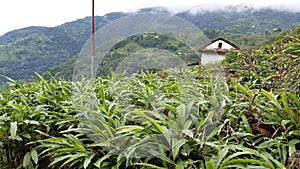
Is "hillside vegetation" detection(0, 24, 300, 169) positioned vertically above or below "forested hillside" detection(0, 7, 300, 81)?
above

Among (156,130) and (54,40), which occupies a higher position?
(156,130)

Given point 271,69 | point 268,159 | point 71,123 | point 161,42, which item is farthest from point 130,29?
point 268,159

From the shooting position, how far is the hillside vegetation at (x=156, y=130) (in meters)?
1.35

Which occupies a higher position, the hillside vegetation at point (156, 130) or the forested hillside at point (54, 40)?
the hillside vegetation at point (156, 130)

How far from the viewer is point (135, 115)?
5.39 ft

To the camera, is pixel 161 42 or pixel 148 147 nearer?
pixel 148 147

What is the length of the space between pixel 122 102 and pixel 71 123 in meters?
0.35

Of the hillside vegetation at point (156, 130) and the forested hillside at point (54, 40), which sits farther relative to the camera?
the forested hillside at point (54, 40)

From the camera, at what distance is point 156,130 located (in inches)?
56.1

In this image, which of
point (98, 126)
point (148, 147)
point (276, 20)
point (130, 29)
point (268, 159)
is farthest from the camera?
point (276, 20)

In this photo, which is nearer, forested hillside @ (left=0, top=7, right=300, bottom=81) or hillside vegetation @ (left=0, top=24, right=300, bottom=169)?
hillside vegetation @ (left=0, top=24, right=300, bottom=169)

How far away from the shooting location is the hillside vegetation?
53.2 inches

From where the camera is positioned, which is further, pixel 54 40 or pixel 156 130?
pixel 54 40

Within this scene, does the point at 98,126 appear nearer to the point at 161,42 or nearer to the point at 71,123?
the point at 71,123
